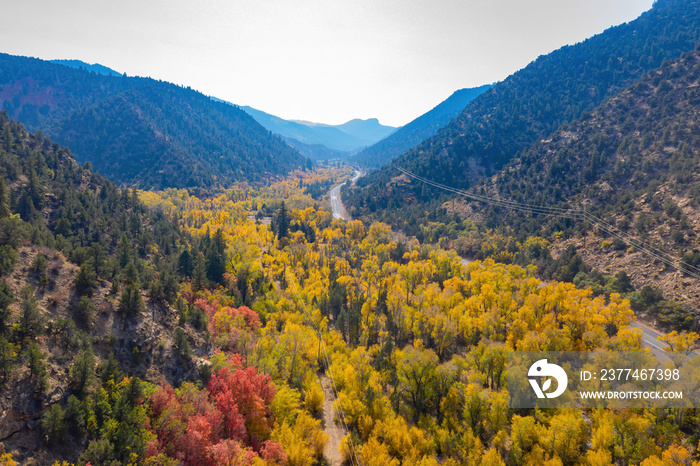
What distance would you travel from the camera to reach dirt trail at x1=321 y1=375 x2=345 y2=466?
3950 cm

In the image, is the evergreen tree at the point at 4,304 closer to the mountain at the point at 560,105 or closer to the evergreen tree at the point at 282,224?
the evergreen tree at the point at 282,224

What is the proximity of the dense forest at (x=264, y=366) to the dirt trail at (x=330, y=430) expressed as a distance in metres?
0.21

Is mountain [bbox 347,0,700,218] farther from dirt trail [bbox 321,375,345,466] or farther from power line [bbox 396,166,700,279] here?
dirt trail [bbox 321,375,345,466]

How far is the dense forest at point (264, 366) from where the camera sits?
2858cm

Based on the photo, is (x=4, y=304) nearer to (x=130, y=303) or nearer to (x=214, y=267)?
(x=130, y=303)

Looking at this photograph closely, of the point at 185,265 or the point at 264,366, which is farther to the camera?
the point at 185,265

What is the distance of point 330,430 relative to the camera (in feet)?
145

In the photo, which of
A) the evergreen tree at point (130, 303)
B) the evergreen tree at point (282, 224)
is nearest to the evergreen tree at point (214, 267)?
the evergreen tree at point (130, 303)

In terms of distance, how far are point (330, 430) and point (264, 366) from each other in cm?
1400

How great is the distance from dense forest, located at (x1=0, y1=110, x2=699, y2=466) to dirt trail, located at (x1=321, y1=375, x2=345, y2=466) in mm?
213

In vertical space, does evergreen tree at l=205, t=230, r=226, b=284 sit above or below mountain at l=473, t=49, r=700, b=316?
below

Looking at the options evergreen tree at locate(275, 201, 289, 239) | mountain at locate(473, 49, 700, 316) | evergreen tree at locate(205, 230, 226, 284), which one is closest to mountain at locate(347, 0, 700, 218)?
mountain at locate(473, 49, 700, 316)

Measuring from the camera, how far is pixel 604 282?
7619 centimetres

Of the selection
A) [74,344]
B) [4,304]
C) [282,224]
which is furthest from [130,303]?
[282,224]
